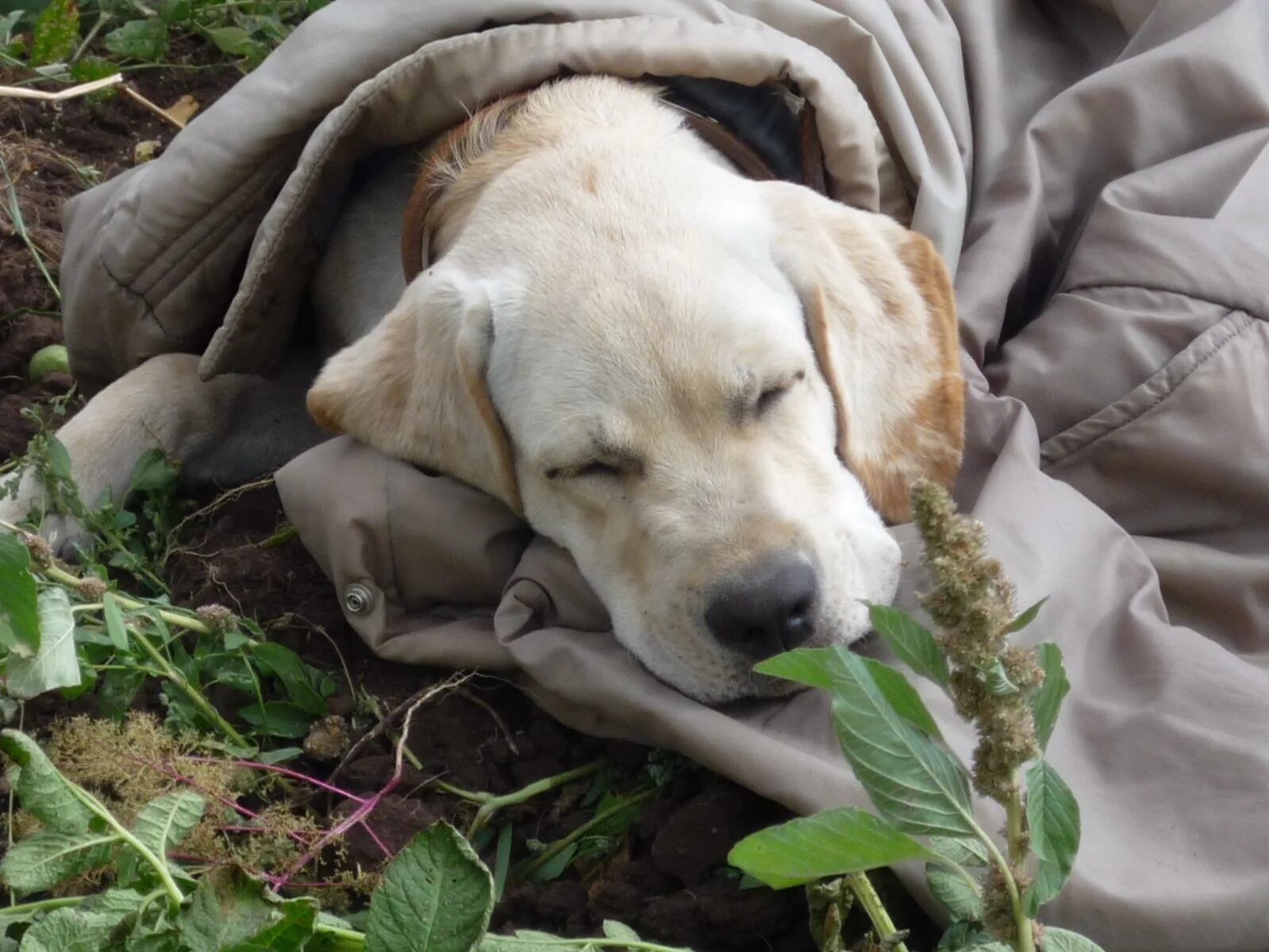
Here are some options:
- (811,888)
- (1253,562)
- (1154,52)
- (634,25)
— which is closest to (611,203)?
(634,25)

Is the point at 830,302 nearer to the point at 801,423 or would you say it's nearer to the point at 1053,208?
the point at 801,423

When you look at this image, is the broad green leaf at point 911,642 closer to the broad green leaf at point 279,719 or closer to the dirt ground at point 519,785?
the dirt ground at point 519,785

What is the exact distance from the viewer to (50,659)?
1705 millimetres

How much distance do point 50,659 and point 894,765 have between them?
1105 millimetres

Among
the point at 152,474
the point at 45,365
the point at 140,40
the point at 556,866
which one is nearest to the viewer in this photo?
the point at 556,866

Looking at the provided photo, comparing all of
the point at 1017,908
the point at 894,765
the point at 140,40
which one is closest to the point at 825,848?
the point at 894,765

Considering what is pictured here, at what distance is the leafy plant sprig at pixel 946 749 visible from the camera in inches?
49.0

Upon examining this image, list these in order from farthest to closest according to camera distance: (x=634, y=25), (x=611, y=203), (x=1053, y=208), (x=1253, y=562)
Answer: (x=1053, y=208), (x=634, y=25), (x=1253, y=562), (x=611, y=203)

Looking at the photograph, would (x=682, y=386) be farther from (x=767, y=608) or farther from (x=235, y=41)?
(x=235, y=41)

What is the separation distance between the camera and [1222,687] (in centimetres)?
187

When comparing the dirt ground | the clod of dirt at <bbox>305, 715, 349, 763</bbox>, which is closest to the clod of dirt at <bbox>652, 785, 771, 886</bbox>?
the dirt ground

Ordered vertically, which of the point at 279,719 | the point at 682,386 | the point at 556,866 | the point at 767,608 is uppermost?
the point at 682,386

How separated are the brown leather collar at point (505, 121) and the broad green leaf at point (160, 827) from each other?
1305mm

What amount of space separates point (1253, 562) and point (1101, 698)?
0.58 m
